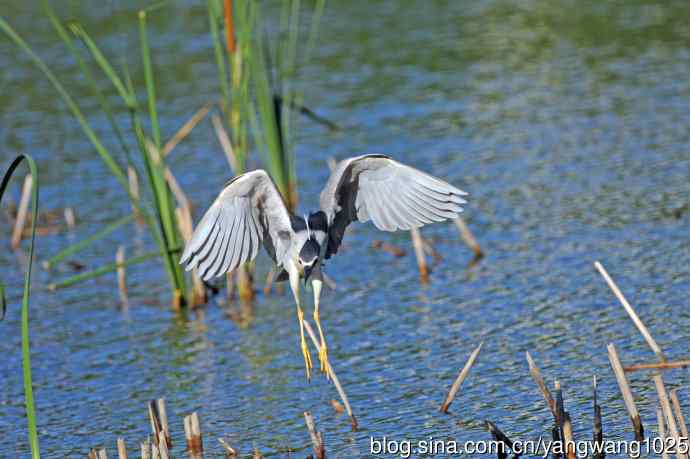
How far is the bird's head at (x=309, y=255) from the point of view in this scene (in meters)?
5.86

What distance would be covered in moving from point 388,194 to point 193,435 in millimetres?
1550

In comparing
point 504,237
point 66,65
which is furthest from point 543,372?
point 66,65

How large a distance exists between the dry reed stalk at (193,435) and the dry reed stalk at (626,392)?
2.00 meters

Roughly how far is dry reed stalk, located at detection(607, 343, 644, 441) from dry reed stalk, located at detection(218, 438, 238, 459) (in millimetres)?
1903

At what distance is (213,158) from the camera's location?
12.3 metres

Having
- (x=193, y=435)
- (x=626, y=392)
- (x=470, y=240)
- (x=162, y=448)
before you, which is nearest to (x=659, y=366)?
(x=626, y=392)

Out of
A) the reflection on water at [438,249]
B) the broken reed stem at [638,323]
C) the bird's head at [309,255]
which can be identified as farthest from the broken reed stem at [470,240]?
the bird's head at [309,255]

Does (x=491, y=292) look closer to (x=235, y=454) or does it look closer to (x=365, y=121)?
(x=235, y=454)

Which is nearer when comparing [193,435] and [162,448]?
[162,448]

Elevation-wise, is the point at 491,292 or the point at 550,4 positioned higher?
the point at 550,4

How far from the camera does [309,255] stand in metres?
5.86

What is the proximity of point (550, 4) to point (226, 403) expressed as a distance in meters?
11.9

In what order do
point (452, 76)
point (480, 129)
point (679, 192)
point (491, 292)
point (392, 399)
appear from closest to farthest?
1. point (392, 399)
2. point (491, 292)
3. point (679, 192)
4. point (480, 129)
5. point (452, 76)

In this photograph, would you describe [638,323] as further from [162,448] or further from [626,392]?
[162,448]
